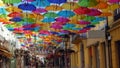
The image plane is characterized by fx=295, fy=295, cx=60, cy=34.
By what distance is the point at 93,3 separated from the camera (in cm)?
1410

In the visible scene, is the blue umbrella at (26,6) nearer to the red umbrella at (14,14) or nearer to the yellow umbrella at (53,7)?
the yellow umbrella at (53,7)

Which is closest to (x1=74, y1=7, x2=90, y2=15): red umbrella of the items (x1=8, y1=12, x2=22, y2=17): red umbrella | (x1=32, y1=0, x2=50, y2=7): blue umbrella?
(x1=32, y1=0, x2=50, y2=7): blue umbrella

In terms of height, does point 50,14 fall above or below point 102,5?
below

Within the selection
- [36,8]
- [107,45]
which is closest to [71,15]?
[36,8]

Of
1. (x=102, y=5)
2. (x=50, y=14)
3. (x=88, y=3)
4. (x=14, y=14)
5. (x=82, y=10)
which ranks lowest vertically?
(x=50, y=14)

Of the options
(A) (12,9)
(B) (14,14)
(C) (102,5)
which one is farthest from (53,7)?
(B) (14,14)

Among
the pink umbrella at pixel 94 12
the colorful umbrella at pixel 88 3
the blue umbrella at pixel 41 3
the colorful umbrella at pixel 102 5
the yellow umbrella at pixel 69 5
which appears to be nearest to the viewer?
the colorful umbrella at pixel 88 3

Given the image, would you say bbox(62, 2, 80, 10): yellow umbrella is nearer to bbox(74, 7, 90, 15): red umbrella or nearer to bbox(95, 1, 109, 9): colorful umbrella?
bbox(74, 7, 90, 15): red umbrella

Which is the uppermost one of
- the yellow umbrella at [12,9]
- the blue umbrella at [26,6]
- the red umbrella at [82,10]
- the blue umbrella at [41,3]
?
the blue umbrella at [41,3]

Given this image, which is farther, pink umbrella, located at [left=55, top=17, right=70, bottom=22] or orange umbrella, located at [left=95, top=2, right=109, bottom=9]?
pink umbrella, located at [left=55, top=17, right=70, bottom=22]

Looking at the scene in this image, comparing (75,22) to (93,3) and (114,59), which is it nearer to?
(114,59)

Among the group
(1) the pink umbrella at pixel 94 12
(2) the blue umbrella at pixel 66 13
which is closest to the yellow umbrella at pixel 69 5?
(1) the pink umbrella at pixel 94 12

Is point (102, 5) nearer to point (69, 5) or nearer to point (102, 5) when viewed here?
point (102, 5)

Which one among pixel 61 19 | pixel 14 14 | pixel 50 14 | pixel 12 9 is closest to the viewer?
pixel 12 9
